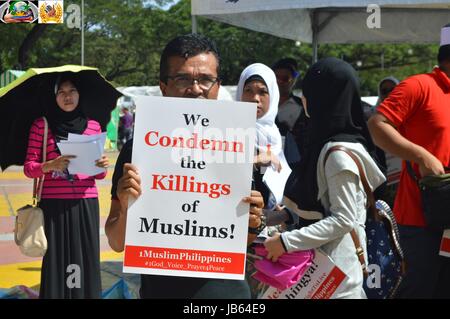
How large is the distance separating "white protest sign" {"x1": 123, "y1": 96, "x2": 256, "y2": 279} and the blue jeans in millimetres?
1833

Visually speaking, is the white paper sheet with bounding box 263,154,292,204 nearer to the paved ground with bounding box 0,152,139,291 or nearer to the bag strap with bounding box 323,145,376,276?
the bag strap with bounding box 323,145,376,276

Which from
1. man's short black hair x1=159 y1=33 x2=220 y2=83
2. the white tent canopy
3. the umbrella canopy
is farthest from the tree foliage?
man's short black hair x1=159 y1=33 x2=220 y2=83

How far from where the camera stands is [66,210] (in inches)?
207

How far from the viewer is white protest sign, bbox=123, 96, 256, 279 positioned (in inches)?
96.1

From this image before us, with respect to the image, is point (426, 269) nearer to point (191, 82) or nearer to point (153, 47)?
point (191, 82)

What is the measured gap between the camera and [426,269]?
13.0ft

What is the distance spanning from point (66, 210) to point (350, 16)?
6.73 meters

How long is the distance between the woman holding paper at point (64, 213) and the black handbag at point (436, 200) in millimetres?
2305

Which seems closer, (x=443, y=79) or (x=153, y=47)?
(x=443, y=79)

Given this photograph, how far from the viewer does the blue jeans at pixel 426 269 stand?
3943 mm

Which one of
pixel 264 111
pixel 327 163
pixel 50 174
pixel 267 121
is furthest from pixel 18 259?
pixel 327 163

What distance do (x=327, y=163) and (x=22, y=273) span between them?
4.85m
